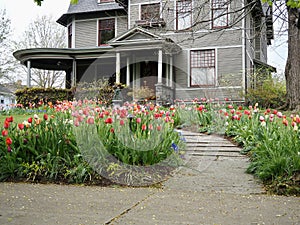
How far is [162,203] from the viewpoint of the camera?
10.3 feet

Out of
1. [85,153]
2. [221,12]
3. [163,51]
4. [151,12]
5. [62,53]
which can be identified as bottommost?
[85,153]

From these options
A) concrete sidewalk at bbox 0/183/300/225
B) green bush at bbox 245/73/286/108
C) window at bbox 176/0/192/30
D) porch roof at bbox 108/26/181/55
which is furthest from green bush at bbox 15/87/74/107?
concrete sidewalk at bbox 0/183/300/225

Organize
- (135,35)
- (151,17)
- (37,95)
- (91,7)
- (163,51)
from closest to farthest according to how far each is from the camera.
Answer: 1. (151,17)
2. (37,95)
3. (135,35)
4. (163,51)
5. (91,7)

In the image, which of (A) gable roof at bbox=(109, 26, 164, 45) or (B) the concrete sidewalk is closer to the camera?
(B) the concrete sidewalk

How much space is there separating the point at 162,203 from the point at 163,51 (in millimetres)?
14326

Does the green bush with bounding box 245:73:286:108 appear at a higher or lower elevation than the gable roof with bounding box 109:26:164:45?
lower

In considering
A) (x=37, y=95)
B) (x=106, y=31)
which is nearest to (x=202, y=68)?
(x=106, y=31)

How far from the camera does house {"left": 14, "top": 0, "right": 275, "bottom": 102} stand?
52.3 ft

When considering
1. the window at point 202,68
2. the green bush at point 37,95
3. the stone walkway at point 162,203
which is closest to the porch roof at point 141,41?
the window at point 202,68

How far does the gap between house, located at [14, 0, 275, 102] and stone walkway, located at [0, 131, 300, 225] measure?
11.2 metres

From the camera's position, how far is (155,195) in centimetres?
345

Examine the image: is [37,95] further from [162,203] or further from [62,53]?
[162,203]

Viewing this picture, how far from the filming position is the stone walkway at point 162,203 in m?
2.64

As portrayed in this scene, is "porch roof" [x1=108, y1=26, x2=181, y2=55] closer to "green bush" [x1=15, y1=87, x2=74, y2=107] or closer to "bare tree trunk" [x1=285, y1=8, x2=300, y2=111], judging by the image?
"green bush" [x1=15, y1=87, x2=74, y2=107]
